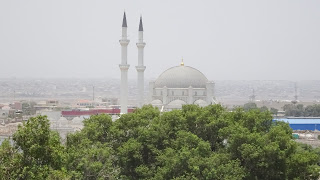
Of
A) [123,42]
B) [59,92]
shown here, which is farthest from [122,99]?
[59,92]

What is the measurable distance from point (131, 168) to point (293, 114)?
57457 millimetres

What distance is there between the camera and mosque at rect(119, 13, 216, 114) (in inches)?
1743

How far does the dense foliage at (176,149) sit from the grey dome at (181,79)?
31418 millimetres

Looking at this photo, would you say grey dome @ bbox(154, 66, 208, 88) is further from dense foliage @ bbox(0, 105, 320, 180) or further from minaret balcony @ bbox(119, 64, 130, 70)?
dense foliage @ bbox(0, 105, 320, 180)

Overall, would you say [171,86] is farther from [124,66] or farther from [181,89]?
[124,66]

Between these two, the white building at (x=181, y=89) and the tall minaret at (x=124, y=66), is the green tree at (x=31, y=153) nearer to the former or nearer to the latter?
the tall minaret at (x=124, y=66)

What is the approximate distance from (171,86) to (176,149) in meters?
34.3

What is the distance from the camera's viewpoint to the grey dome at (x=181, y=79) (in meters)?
50.3

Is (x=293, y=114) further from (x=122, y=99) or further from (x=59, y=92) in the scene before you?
(x=59, y=92)

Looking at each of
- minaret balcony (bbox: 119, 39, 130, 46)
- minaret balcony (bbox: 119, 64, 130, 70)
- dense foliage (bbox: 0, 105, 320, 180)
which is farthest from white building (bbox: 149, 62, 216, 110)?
dense foliage (bbox: 0, 105, 320, 180)

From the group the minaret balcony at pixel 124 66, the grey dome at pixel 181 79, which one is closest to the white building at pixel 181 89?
the grey dome at pixel 181 79

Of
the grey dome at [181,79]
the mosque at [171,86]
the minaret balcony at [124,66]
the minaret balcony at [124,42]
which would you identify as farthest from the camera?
the grey dome at [181,79]

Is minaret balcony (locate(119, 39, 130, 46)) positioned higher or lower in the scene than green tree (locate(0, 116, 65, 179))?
higher

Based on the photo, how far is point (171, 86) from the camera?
5022 centimetres
